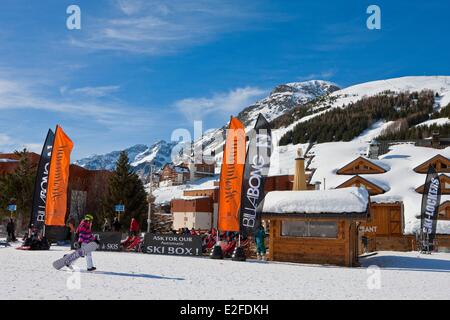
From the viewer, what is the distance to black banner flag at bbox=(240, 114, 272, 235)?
61.0ft

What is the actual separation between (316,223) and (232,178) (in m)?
3.83

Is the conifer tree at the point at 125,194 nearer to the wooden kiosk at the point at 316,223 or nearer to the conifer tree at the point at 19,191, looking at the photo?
the conifer tree at the point at 19,191

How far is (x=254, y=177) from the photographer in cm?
1872

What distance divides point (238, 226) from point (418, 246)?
19.1 metres

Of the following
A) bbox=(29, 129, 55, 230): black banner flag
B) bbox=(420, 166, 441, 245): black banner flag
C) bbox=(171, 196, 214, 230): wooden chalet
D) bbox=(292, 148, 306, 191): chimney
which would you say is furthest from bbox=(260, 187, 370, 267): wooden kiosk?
bbox=(171, 196, 214, 230): wooden chalet

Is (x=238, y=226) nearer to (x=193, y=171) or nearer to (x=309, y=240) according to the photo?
(x=309, y=240)

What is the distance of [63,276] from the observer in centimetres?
1159

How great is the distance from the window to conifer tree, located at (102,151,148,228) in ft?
72.5

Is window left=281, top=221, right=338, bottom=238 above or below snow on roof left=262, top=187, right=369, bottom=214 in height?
below

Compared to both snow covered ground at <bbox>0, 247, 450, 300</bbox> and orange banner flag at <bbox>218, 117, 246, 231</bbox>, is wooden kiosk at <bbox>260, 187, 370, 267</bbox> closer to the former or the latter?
orange banner flag at <bbox>218, 117, 246, 231</bbox>

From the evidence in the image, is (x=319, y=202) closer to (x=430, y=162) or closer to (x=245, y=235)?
(x=245, y=235)
